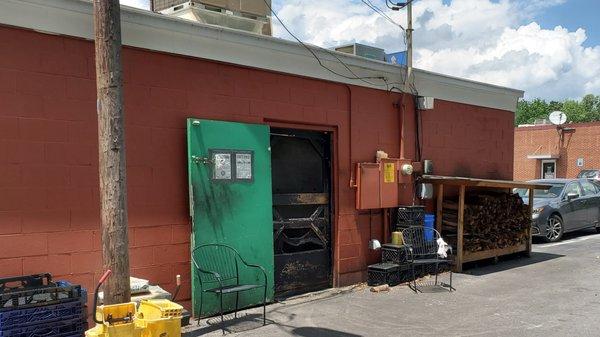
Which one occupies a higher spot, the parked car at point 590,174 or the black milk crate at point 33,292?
the black milk crate at point 33,292

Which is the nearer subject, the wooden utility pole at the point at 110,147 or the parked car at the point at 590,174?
the wooden utility pole at the point at 110,147

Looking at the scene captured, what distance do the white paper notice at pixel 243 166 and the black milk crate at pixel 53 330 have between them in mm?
2485

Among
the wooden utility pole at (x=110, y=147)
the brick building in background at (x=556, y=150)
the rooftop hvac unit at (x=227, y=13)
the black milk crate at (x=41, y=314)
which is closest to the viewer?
the wooden utility pole at (x=110, y=147)

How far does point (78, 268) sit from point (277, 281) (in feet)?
8.76

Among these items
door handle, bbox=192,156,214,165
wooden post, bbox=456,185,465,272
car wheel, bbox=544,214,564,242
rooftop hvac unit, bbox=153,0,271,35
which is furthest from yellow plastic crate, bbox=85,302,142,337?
car wheel, bbox=544,214,564,242

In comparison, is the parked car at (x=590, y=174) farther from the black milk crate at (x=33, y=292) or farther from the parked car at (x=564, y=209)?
the black milk crate at (x=33, y=292)

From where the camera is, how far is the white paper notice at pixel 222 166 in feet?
20.2

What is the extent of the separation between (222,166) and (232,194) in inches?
14.6

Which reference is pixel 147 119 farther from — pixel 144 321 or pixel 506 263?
pixel 506 263

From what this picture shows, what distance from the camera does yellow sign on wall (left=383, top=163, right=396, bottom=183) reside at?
8219mm

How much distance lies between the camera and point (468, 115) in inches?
399

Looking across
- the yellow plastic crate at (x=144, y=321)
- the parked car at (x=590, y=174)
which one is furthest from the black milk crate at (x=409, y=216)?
the parked car at (x=590, y=174)

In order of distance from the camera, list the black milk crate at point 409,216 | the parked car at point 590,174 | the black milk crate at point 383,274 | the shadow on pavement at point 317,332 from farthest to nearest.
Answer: the parked car at point 590,174 → the black milk crate at point 409,216 → the black milk crate at point 383,274 → the shadow on pavement at point 317,332

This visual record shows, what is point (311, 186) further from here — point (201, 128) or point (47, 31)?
point (47, 31)
